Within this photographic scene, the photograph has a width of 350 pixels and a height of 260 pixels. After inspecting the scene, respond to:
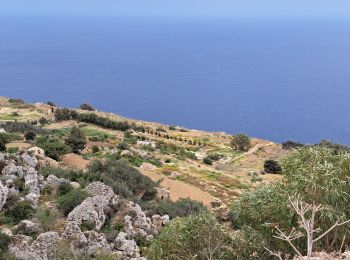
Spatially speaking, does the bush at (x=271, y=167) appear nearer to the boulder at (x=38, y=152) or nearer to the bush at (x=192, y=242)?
the boulder at (x=38, y=152)

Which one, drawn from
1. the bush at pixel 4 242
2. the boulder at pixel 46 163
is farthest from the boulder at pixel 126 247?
the boulder at pixel 46 163

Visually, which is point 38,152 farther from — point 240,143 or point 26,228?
point 240,143

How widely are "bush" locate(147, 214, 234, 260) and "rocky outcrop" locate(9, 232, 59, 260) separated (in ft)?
15.3

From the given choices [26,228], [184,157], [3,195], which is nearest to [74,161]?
[3,195]

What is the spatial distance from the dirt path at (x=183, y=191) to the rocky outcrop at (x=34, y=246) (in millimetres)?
14147

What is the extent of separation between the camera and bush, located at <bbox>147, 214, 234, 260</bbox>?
1705cm

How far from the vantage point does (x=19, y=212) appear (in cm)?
2239

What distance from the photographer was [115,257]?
19.2 metres

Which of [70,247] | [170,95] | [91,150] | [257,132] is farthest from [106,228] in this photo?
[170,95]

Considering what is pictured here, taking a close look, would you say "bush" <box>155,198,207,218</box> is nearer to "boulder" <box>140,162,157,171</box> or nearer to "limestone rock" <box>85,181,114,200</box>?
"limestone rock" <box>85,181,114,200</box>

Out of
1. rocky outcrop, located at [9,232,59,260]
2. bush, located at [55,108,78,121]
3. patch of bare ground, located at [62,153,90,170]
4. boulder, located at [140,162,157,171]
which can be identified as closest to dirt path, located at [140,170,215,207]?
boulder, located at [140,162,157,171]

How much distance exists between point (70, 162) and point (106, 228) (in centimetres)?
1452

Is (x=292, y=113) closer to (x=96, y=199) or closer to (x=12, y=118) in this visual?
(x=12, y=118)

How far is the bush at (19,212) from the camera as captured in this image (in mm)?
22266
